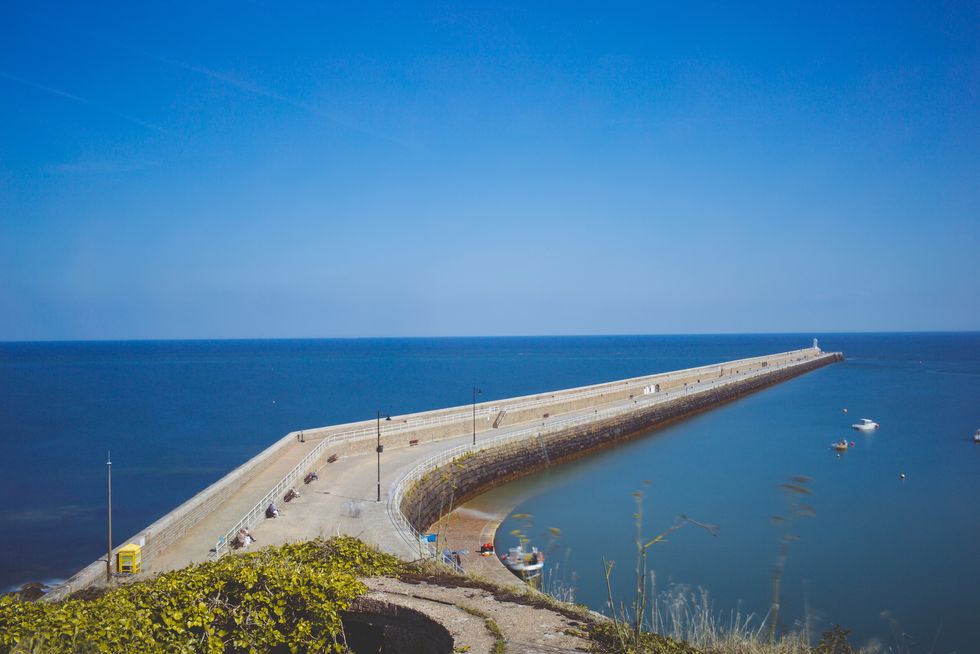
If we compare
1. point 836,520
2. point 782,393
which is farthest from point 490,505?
point 782,393

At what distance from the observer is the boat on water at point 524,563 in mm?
21141

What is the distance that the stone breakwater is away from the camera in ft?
89.0

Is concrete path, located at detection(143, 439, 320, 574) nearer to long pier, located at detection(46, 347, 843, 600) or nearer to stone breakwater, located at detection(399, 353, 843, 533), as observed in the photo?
long pier, located at detection(46, 347, 843, 600)

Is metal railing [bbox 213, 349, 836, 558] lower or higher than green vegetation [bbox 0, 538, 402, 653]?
lower

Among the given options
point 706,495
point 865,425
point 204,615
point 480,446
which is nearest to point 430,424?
point 480,446

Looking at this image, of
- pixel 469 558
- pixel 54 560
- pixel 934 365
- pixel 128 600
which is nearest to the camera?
pixel 128 600

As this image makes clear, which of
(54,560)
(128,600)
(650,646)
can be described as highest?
(128,600)

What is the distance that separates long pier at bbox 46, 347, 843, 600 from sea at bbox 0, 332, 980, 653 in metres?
1.98

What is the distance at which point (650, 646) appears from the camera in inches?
366

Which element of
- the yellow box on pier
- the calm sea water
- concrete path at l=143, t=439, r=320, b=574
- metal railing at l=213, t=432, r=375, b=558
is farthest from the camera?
the calm sea water

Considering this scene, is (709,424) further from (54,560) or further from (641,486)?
(54,560)

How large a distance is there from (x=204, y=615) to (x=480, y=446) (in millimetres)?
26356

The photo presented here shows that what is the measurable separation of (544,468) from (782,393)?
5041 centimetres

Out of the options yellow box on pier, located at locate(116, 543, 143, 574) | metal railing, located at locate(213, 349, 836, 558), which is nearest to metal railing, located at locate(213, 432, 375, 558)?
metal railing, located at locate(213, 349, 836, 558)
